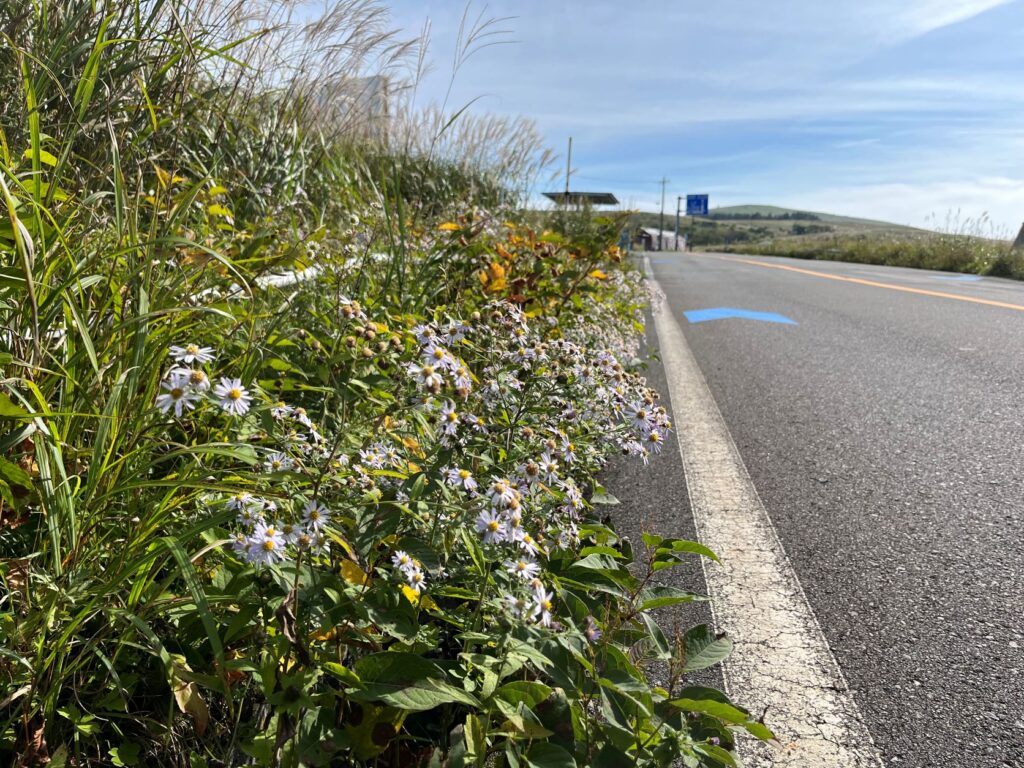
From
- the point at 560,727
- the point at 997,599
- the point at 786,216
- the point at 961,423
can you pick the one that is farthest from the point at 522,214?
the point at 786,216

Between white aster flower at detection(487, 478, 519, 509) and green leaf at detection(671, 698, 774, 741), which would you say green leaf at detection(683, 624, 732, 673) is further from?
white aster flower at detection(487, 478, 519, 509)

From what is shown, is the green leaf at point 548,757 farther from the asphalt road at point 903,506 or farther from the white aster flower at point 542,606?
the asphalt road at point 903,506

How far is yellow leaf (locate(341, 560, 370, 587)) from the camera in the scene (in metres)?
1.36

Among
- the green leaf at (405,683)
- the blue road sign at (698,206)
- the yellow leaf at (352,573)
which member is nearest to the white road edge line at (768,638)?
the green leaf at (405,683)

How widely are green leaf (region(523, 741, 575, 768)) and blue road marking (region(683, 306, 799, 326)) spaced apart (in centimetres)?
652

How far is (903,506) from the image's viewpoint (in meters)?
2.50

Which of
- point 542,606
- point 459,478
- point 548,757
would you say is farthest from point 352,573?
point 548,757

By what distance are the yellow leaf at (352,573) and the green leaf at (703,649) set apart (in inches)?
24.5

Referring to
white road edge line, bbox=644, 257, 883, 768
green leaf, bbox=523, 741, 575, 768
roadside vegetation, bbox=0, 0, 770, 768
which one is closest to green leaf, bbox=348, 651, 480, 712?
roadside vegetation, bbox=0, 0, 770, 768

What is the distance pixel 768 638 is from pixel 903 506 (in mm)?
1098

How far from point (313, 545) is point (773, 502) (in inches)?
73.2

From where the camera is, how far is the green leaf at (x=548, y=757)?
1.08 meters

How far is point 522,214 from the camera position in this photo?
8.22 meters

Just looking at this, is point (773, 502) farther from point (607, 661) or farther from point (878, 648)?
point (607, 661)
